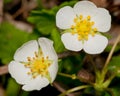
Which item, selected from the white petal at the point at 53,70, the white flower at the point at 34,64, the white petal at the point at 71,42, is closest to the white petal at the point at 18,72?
the white flower at the point at 34,64

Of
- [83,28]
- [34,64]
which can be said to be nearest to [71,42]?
[83,28]

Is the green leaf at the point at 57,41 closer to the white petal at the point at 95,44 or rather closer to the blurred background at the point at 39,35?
the blurred background at the point at 39,35

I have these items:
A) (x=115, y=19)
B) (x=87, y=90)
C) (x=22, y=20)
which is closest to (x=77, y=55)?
(x=87, y=90)

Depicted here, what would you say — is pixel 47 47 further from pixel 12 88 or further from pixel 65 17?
pixel 12 88

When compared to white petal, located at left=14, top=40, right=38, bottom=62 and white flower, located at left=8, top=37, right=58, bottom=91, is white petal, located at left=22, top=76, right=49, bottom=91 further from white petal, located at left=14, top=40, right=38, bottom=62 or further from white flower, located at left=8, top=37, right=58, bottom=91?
white petal, located at left=14, top=40, right=38, bottom=62

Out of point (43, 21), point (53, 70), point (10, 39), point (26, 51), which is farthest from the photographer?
point (10, 39)

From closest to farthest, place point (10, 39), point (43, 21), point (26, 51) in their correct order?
point (26, 51)
point (43, 21)
point (10, 39)
